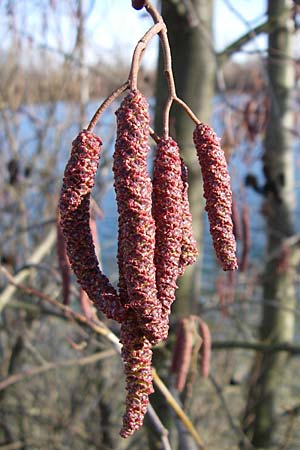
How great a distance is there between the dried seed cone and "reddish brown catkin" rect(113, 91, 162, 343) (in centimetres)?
4

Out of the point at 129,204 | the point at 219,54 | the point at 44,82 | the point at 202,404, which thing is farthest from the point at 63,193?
the point at 44,82

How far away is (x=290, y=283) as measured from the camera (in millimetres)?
3709

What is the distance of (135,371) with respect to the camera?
723 mm

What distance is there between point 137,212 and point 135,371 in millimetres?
203

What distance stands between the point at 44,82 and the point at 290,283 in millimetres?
2484

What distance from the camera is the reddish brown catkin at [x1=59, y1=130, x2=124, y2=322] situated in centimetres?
71

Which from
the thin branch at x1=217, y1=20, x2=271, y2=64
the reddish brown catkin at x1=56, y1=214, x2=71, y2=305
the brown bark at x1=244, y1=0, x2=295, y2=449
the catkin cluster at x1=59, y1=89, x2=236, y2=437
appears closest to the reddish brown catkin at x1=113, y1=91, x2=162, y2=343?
the catkin cluster at x1=59, y1=89, x2=236, y2=437

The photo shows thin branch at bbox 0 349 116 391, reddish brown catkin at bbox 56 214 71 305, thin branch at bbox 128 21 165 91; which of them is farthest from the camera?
thin branch at bbox 0 349 116 391

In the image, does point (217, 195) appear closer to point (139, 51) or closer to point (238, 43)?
point (139, 51)

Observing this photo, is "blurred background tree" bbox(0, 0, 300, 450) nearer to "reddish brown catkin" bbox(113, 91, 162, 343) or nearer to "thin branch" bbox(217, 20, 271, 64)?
"thin branch" bbox(217, 20, 271, 64)

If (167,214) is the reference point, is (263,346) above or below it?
below

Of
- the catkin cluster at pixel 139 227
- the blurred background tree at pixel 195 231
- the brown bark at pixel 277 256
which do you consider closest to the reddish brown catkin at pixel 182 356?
the blurred background tree at pixel 195 231

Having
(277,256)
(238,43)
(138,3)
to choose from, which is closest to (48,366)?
(238,43)

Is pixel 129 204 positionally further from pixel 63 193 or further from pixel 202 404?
pixel 202 404
